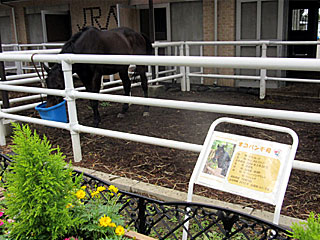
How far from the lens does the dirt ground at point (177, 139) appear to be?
325 centimetres

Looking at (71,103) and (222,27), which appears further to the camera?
(222,27)

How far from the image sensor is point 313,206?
2.95 m

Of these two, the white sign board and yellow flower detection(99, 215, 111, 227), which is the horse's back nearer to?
the white sign board

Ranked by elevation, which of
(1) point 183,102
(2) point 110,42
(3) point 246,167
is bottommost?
(3) point 246,167

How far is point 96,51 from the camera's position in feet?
18.8

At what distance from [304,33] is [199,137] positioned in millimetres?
6960

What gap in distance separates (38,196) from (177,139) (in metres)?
3.26

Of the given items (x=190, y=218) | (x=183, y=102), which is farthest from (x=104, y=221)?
(x=183, y=102)

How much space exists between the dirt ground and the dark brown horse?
541 millimetres

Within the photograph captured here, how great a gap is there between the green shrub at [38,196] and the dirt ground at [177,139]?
173cm

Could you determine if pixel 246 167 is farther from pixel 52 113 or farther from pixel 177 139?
pixel 52 113

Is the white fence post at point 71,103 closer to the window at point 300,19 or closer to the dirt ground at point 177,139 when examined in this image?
Result: the dirt ground at point 177,139

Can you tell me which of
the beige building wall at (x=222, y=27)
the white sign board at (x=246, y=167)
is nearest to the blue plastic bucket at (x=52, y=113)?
the white sign board at (x=246, y=167)

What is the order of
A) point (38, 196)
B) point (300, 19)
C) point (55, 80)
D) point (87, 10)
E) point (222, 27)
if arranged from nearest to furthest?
1. point (38, 196)
2. point (55, 80)
3. point (222, 27)
4. point (300, 19)
5. point (87, 10)
